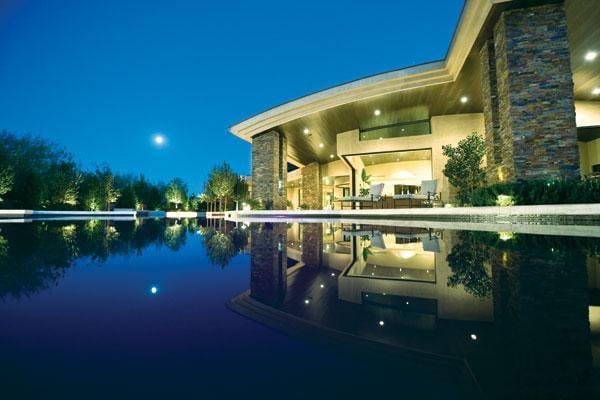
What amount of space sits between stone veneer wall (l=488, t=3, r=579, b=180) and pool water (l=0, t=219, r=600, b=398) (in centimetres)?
623

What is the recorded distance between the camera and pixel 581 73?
31.9 feet

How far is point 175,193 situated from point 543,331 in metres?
36.9

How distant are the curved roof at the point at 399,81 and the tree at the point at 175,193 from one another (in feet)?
73.7

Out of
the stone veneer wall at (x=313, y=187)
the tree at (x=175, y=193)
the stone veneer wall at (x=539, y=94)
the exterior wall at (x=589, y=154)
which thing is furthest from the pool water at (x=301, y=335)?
the tree at (x=175, y=193)

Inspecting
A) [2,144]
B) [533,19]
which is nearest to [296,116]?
[533,19]

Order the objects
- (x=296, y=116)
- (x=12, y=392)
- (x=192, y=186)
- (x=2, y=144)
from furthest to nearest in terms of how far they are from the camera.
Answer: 1. (x=192, y=186)
2. (x=2, y=144)
3. (x=296, y=116)
4. (x=12, y=392)

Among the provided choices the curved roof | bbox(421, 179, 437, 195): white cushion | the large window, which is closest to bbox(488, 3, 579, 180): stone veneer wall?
the curved roof

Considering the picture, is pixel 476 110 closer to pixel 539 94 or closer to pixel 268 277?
pixel 539 94

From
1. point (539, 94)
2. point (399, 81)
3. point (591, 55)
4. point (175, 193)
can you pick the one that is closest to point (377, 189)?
point (399, 81)

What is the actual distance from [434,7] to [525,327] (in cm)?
10131

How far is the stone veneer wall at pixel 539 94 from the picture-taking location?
641 centimetres

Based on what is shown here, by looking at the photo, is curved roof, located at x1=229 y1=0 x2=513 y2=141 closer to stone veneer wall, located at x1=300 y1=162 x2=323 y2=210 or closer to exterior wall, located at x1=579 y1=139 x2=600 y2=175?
stone veneer wall, located at x1=300 y1=162 x2=323 y2=210

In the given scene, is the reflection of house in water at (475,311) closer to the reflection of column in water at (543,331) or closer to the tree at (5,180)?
the reflection of column in water at (543,331)

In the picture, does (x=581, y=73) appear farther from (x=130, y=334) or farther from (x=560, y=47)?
(x=130, y=334)
